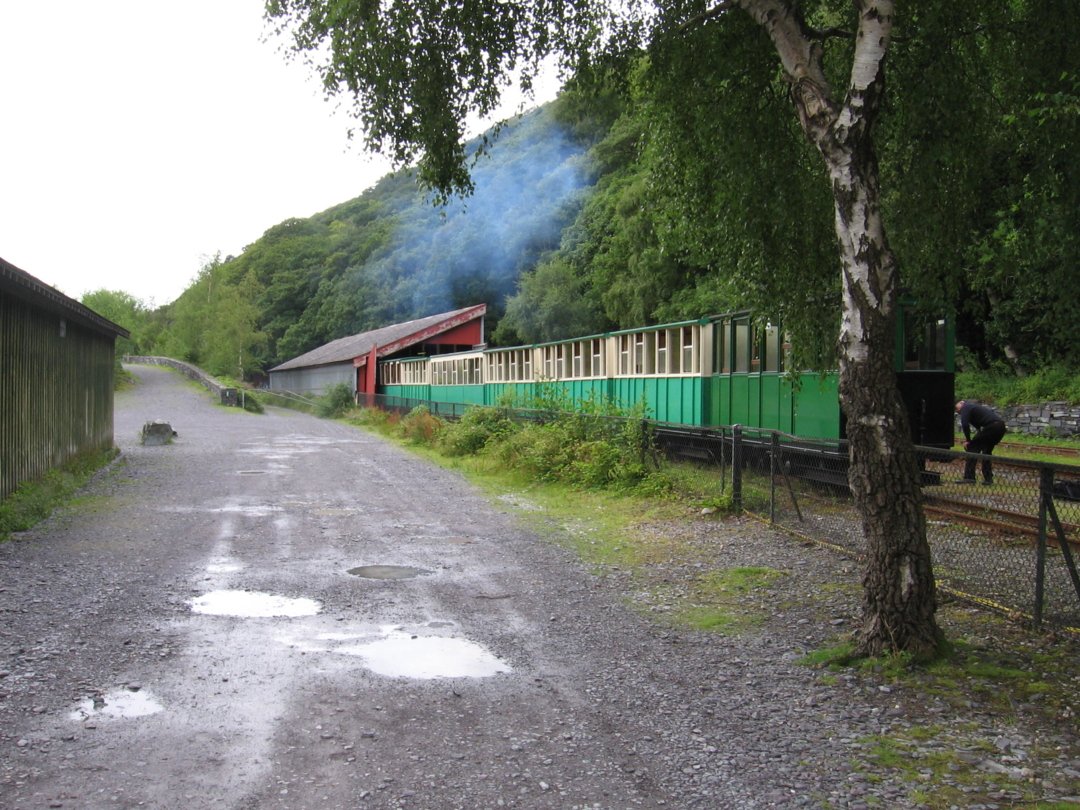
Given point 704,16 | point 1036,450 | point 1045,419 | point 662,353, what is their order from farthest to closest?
1. point 1045,419
2. point 1036,450
3. point 662,353
4. point 704,16

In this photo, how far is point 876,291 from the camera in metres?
5.36

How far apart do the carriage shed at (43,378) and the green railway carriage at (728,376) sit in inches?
331

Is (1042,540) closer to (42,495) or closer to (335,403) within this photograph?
(42,495)

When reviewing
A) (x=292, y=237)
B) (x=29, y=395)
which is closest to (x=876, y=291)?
(x=29, y=395)

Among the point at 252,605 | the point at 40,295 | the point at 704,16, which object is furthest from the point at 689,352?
the point at 252,605

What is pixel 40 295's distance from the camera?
11367 mm

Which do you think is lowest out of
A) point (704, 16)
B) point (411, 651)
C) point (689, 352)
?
point (411, 651)

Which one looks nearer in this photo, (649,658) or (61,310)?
(649,658)

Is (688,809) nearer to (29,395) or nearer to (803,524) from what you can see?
(803,524)

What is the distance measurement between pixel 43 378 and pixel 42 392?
227 millimetres

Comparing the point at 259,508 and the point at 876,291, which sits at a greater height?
the point at 876,291

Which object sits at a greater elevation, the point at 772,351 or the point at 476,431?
the point at 772,351

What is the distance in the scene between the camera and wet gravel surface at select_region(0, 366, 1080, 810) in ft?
12.3

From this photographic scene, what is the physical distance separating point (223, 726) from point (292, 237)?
10508 cm
